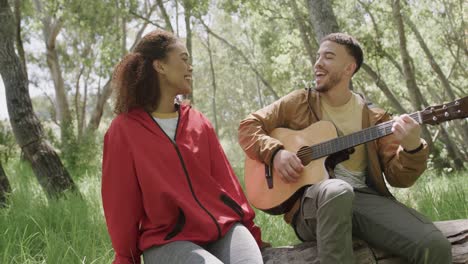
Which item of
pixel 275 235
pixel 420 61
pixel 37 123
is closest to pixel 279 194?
pixel 275 235

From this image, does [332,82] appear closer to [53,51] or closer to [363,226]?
[363,226]

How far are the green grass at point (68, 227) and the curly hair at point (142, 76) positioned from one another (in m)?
1.03

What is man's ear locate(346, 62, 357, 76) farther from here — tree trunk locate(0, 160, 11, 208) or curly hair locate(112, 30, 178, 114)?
tree trunk locate(0, 160, 11, 208)

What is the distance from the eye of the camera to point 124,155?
8.29ft

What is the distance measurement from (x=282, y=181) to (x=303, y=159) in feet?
0.63

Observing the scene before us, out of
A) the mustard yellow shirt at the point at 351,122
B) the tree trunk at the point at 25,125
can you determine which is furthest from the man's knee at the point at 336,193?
the tree trunk at the point at 25,125

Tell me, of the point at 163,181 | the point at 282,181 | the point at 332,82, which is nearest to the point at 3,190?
the point at 163,181

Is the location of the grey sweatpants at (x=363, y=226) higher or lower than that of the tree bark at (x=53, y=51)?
lower

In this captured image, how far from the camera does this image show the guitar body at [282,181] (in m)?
2.79

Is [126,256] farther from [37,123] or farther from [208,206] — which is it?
[37,123]

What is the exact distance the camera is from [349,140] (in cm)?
270

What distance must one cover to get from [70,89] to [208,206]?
73.4 ft

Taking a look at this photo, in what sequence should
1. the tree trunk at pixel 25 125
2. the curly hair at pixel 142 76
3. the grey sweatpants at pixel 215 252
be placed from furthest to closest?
the tree trunk at pixel 25 125 < the curly hair at pixel 142 76 < the grey sweatpants at pixel 215 252

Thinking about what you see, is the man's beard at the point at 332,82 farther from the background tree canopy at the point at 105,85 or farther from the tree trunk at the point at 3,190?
the tree trunk at the point at 3,190
